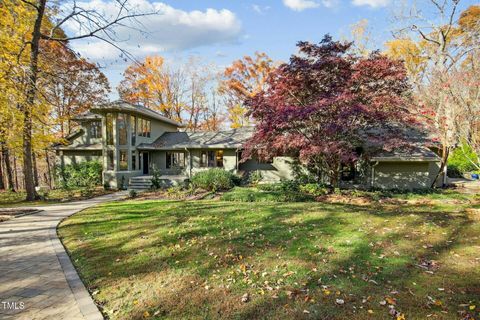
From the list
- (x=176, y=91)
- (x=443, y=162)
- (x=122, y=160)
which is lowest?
→ (x=443, y=162)

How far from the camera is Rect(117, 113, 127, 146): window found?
17922 millimetres

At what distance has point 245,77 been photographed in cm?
2645

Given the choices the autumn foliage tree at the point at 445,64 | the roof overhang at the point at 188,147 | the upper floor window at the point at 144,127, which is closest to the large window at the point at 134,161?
the roof overhang at the point at 188,147

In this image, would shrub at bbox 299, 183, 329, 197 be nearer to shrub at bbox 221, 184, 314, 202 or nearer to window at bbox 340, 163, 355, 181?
shrub at bbox 221, 184, 314, 202

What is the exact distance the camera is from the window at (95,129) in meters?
20.1

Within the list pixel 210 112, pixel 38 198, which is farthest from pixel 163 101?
pixel 38 198

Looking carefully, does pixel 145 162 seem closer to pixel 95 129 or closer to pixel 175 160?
pixel 175 160

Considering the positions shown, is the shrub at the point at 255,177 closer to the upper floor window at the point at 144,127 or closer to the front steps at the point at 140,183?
the front steps at the point at 140,183

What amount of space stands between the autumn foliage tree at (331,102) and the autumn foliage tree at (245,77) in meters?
12.4

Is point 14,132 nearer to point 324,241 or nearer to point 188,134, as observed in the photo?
point 188,134

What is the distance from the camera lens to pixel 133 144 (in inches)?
729

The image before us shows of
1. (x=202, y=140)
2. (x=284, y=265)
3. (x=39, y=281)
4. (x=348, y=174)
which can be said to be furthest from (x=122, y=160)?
(x=284, y=265)

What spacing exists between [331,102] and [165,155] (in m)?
13.6

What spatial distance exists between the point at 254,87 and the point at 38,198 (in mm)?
19497
